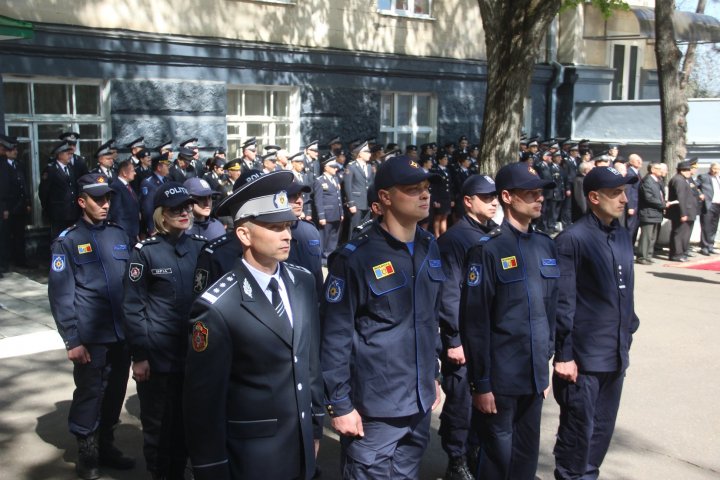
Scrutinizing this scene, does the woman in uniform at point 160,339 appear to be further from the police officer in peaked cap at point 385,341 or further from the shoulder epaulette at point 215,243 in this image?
the police officer in peaked cap at point 385,341

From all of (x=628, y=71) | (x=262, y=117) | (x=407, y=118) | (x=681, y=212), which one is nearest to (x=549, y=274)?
(x=681, y=212)

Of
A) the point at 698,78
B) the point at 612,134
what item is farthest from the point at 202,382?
the point at 698,78

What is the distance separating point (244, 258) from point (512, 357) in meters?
1.84

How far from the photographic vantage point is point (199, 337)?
3.30m

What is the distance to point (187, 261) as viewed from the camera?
5285mm

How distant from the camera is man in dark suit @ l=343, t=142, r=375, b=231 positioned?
1499 centimetres

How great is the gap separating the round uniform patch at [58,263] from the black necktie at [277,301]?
8.63 feet

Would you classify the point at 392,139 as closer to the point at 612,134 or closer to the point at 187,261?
the point at 612,134

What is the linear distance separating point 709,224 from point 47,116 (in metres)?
12.5

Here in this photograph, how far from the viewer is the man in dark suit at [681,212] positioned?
15.6m

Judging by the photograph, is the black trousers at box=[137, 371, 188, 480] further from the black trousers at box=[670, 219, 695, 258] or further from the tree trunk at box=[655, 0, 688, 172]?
the tree trunk at box=[655, 0, 688, 172]

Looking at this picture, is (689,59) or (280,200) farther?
(689,59)

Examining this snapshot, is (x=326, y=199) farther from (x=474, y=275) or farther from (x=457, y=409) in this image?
(x=474, y=275)

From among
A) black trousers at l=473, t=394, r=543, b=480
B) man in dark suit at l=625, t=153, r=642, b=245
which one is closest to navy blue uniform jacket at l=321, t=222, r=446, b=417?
black trousers at l=473, t=394, r=543, b=480
